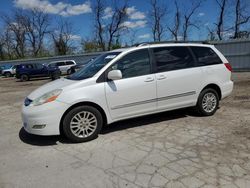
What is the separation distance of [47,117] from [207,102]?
3.67 metres

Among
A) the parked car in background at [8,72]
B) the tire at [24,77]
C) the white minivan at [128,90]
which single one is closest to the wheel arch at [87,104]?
the white minivan at [128,90]

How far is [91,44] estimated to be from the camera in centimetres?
4597

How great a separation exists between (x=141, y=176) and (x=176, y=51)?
10.1 feet

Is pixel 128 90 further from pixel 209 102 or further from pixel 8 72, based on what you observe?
pixel 8 72

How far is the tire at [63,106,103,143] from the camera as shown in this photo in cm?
421

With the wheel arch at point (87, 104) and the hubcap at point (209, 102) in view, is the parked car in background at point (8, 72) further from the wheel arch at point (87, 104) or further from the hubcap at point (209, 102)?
the hubcap at point (209, 102)

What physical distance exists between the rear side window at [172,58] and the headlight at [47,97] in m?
2.12

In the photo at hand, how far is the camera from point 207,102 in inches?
216

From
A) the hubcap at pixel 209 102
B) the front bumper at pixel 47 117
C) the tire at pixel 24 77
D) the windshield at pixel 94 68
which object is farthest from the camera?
the tire at pixel 24 77

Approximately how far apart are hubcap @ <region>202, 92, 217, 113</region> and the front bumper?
324 centimetres

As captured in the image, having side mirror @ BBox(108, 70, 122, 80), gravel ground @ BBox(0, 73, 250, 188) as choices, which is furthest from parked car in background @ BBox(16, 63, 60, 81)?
side mirror @ BBox(108, 70, 122, 80)

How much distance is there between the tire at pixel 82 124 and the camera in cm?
421

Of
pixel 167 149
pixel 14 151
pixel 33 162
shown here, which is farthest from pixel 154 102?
pixel 14 151

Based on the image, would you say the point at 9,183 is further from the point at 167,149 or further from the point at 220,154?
the point at 220,154
